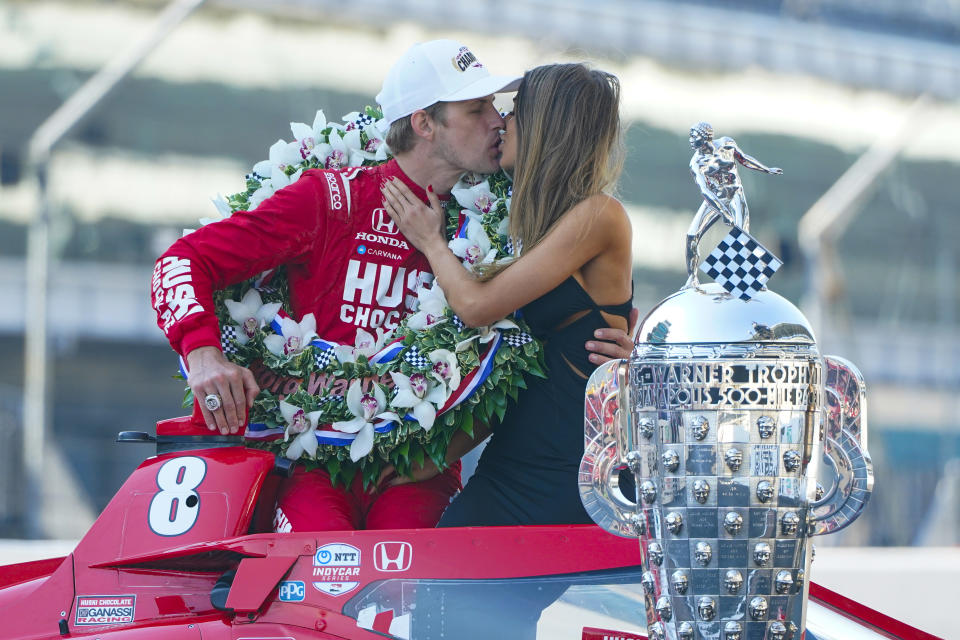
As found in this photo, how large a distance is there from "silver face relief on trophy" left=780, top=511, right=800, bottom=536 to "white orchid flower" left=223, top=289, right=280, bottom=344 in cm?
163

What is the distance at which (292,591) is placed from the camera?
Result: 2.53m

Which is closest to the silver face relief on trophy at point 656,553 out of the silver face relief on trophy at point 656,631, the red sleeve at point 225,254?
the silver face relief on trophy at point 656,631

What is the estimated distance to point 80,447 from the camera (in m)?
13.7

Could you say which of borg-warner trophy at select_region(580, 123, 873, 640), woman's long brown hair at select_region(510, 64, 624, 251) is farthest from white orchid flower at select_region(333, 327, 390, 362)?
borg-warner trophy at select_region(580, 123, 873, 640)

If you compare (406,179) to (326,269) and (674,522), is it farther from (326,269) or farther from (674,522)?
(674,522)

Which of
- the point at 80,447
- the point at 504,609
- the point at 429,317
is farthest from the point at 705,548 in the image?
the point at 80,447

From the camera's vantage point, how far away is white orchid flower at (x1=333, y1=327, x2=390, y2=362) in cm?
320

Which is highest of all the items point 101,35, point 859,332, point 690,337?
point 101,35

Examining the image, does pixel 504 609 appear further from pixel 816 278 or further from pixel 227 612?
pixel 816 278

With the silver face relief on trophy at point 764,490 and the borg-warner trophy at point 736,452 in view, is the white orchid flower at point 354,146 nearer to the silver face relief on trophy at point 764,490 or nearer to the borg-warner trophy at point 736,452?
the borg-warner trophy at point 736,452

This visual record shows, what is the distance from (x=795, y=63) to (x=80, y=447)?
10.9 m

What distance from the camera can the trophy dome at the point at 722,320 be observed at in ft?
7.07

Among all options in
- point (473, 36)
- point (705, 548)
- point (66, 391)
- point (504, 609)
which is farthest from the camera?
point (473, 36)

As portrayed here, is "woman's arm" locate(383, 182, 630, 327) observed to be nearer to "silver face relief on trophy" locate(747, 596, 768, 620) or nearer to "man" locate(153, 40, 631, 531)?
"man" locate(153, 40, 631, 531)
